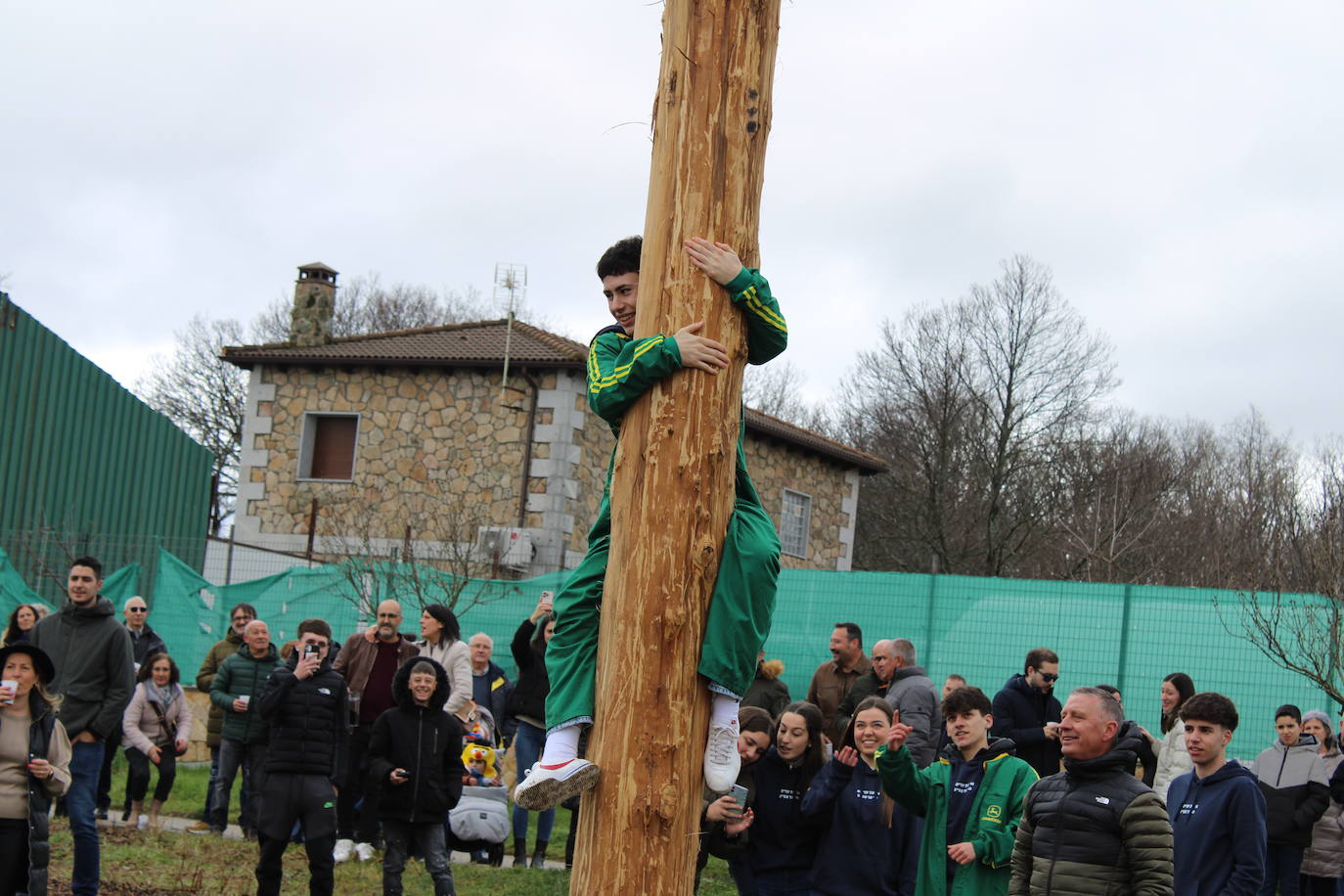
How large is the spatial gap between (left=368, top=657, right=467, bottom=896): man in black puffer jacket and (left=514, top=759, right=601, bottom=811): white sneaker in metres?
5.55

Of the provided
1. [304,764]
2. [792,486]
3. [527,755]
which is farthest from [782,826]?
[792,486]

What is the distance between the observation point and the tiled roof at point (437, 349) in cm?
2533

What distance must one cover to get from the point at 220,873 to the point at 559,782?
7786mm

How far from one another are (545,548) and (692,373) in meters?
21.0

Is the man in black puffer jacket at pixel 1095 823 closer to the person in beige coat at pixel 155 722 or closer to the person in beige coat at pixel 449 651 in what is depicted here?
the person in beige coat at pixel 449 651

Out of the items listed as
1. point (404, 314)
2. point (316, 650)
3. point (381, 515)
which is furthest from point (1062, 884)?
point (404, 314)

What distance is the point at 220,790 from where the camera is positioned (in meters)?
12.9

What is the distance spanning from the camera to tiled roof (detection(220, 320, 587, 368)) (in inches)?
997

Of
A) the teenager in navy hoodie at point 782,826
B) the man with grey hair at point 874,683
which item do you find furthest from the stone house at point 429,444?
the teenager in navy hoodie at point 782,826

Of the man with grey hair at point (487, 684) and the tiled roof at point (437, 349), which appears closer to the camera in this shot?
the man with grey hair at point (487, 684)

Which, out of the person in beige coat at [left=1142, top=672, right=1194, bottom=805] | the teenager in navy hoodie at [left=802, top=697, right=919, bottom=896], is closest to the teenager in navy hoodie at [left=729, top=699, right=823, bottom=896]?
the teenager in navy hoodie at [left=802, top=697, right=919, bottom=896]

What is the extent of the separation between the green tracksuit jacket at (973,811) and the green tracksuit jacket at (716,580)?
332 cm

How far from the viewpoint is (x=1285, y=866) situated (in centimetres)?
1051

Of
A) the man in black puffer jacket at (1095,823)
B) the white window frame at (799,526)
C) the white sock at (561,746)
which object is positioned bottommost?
the man in black puffer jacket at (1095,823)
